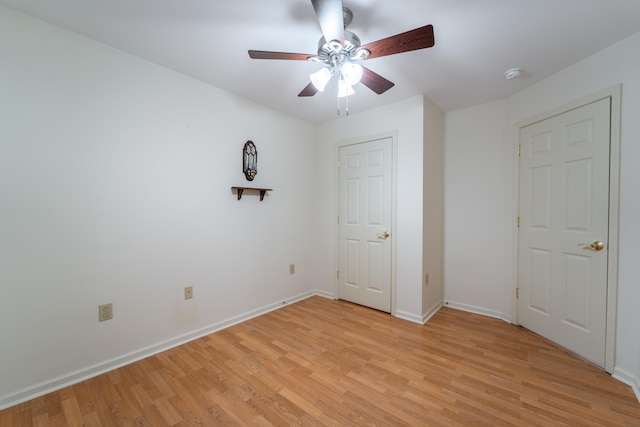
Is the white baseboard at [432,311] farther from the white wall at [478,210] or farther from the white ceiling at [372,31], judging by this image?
the white ceiling at [372,31]

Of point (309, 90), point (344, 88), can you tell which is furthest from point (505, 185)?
point (309, 90)

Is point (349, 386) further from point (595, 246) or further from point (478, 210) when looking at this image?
point (478, 210)

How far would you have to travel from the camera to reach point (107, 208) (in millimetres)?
1976

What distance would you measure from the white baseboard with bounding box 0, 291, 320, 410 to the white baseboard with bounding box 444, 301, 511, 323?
230cm

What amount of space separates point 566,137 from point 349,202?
213 cm

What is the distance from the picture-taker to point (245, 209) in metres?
2.90

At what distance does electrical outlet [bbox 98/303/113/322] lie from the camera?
1.94 metres

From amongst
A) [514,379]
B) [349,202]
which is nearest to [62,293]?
[349,202]

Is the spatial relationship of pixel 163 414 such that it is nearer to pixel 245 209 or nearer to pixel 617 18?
pixel 245 209

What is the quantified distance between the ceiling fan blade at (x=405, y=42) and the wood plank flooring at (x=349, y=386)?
6.89 ft

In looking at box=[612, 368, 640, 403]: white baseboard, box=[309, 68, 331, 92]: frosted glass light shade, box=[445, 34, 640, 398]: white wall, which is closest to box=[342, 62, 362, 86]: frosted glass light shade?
box=[309, 68, 331, 92]: frosted glass light shade

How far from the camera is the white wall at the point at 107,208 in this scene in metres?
1.65

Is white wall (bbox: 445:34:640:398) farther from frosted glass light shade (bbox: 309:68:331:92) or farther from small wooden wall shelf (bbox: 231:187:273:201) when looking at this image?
small wooden wall shelf (bbox: 231:187:273:201)

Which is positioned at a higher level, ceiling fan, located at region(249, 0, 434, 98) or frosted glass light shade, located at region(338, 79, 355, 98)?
ceiling fan, located at region(249, 0, 434, 98)
